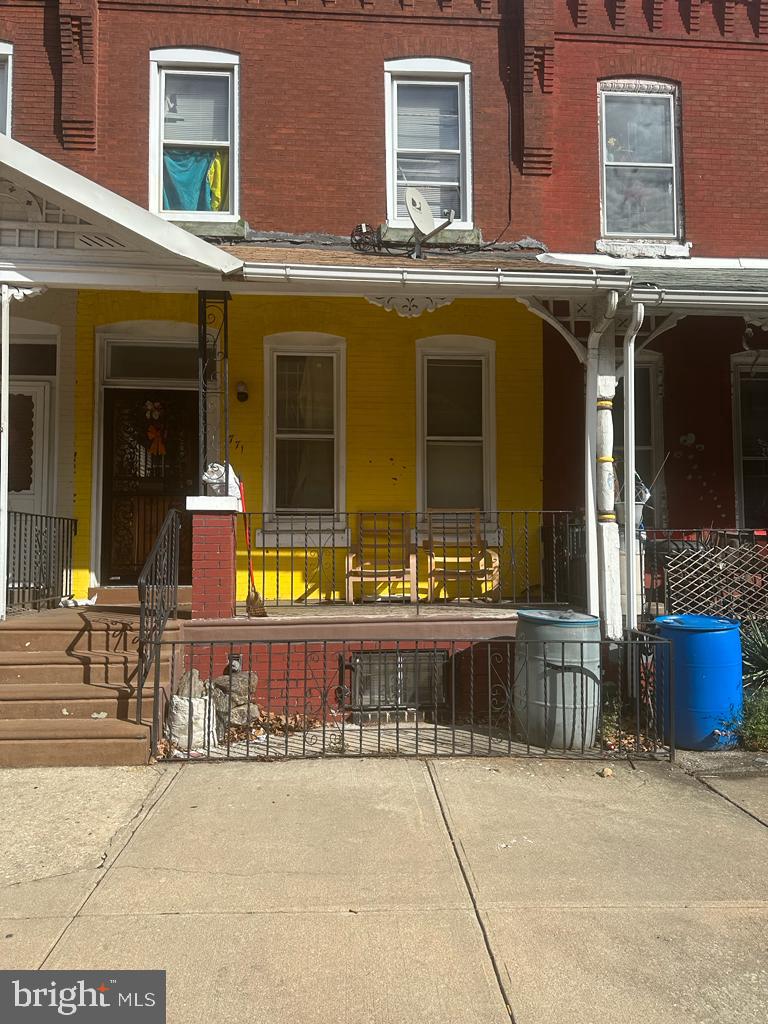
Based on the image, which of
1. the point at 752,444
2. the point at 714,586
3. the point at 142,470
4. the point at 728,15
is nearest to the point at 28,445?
the point at 142,470

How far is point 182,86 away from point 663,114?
17.8ft

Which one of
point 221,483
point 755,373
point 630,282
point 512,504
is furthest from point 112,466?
point 755,373

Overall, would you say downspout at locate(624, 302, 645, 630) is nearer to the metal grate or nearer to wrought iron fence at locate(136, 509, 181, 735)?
the metal grate

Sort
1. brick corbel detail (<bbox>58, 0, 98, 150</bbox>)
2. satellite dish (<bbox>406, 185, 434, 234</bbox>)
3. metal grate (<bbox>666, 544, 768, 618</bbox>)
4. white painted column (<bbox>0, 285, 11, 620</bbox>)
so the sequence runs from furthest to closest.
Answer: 1. brick corbel detail (<bbox>58, 0, 98, 150</bbox>)
2. satellite dish (<bbox>406, 185, 434, 234</bbox>)
3. metal grate (<bbox>666, 544, 768, 618</bbox>)
4. white painted column (<bbox>0, 285, 11, 620</bbox>)

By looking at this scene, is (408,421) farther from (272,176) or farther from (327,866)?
(327,866)

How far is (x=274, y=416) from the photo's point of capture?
8.41 metres

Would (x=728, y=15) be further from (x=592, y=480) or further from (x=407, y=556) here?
(x=407, y=556)

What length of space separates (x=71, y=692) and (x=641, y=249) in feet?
24.1

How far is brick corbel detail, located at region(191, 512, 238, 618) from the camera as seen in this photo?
6.53 metres

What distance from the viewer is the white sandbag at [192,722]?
5.75 meters

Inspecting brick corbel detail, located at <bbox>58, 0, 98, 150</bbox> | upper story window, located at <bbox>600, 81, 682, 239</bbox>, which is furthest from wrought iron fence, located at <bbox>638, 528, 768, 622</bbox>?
brick corbel detail, located at <bbox>58, 0, 98, 150</bbox>

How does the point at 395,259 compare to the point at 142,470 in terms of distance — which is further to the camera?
the point at 142,470

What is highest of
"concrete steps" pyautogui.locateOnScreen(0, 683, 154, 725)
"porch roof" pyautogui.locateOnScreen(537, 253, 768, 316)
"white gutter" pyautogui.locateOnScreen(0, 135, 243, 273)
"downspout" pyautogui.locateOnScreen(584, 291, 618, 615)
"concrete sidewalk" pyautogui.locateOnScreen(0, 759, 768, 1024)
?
"white gutter" pyautogui.locateOnScreen(0, 135, 243, 273)

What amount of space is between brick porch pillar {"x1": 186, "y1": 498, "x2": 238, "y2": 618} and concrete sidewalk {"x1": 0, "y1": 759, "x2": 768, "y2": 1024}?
5.40 ft
